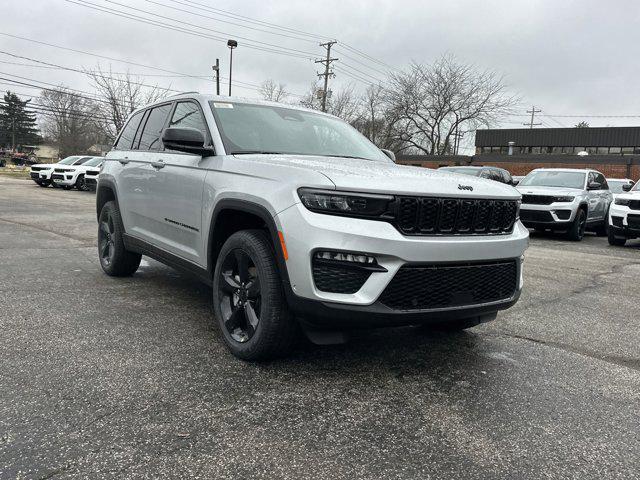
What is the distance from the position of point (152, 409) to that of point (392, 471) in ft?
4.13

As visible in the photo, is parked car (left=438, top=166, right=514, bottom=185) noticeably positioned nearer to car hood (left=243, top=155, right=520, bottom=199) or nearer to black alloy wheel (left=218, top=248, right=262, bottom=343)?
car hood (left=243, top=155, right=520, bottom=199)

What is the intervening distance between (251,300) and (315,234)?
79 cm

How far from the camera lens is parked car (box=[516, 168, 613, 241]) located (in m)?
11.6

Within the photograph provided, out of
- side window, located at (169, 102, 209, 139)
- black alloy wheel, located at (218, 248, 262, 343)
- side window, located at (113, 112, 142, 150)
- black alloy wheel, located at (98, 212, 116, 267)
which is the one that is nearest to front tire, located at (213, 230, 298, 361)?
black alloy wheel, located at (218, 248, 262, 343)

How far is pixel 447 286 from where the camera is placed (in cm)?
299

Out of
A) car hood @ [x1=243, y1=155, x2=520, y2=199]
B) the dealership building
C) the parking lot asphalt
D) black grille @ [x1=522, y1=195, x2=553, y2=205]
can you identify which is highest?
the dealership building

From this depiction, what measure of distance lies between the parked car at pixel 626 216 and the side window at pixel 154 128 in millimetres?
9349

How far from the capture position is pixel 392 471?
7.25 ft

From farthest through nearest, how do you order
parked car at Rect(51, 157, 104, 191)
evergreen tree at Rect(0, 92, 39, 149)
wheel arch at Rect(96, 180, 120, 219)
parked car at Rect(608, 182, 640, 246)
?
evergreen tree at Rect(0, 92, 39, 149)
parked car at Rect(51, 157, 104, 191)
parked car at Rect(608, 182, 640, 246)
wheel arch at Rect(96, 180, 120, 219)

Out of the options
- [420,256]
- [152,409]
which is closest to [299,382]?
[152,409]

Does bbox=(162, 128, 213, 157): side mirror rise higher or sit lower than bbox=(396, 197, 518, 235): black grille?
higher

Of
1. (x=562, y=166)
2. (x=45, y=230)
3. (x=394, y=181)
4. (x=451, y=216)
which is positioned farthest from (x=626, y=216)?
(x=562, y=166)

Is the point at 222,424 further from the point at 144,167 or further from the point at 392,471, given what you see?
the point at 144,167

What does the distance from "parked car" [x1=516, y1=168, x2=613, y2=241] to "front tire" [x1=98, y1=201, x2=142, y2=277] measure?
893cm
